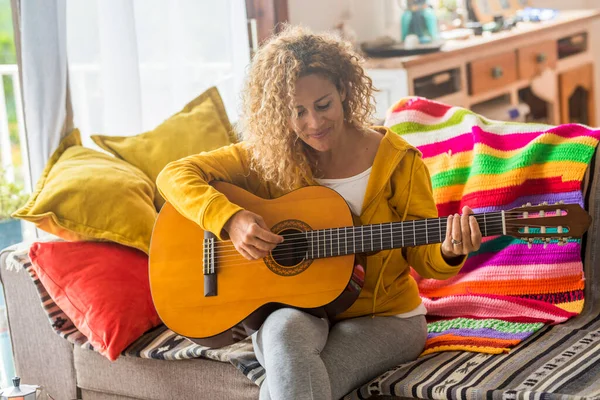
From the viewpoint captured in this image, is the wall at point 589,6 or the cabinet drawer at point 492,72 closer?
the cabinet drawer at point 492,72

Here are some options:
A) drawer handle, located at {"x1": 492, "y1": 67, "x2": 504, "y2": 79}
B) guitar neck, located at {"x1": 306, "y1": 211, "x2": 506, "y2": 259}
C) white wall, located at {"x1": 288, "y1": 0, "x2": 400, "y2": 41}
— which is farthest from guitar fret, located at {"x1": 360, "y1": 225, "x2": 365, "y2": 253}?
drawer handle, located at {"x1": 492, "y1": 67, "x2": 504, "y2": 79}

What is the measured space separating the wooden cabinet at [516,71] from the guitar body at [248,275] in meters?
1.63

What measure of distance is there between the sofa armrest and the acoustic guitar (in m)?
0.48

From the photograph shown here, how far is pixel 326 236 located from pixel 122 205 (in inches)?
25.7

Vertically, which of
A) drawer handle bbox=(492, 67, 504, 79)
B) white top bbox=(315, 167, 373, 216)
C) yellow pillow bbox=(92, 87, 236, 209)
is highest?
drawer handle bbox=(492, 67, 504, 79)

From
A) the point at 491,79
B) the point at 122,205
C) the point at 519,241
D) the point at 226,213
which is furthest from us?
the point at 491,79

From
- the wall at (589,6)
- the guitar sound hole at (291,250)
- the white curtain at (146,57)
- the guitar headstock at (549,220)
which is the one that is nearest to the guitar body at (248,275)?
the guitar sound hole at (291,250)

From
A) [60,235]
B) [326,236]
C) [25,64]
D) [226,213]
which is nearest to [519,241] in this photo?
[326,236]

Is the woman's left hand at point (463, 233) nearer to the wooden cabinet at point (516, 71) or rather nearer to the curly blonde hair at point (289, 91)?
the curly blonde hair at point (289, 91)

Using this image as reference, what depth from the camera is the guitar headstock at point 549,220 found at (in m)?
1.64

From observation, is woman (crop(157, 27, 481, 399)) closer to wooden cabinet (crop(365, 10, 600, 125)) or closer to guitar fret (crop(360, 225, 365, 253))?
guitar fret (crop(360, 225, 365, 253))

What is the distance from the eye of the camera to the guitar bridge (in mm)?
1897

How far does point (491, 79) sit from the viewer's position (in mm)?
4016

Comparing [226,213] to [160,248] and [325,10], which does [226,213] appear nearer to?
[160,248]
